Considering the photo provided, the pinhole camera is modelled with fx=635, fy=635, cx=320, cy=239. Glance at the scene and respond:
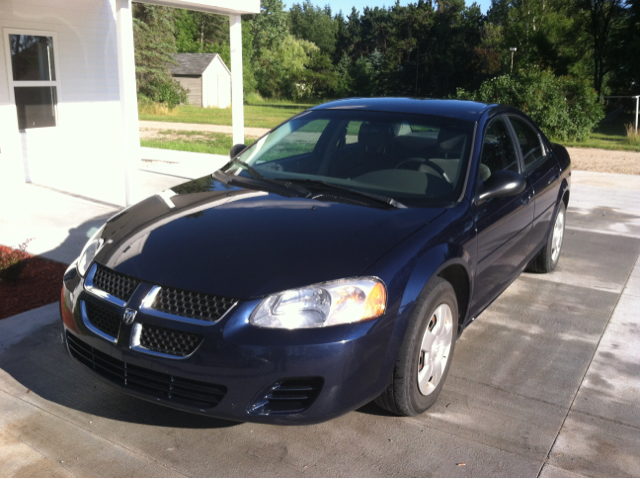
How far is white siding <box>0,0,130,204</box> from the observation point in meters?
9.45

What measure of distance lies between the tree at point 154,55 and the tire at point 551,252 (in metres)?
38.0

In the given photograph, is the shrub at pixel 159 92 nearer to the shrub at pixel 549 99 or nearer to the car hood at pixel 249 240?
the shrub at pixel 549 99

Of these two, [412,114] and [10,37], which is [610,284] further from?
[10,37]

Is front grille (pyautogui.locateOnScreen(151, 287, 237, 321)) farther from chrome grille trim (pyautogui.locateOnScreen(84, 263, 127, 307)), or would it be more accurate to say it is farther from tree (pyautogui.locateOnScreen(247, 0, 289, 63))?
tree (pyautogui.locateOnScreen(247, 0, 289, 63))

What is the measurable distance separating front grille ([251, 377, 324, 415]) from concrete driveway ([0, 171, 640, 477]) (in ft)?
1.12

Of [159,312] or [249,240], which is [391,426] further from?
[159,312]

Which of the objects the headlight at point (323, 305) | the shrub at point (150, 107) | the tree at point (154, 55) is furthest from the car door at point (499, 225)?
the tree at point (154, 55)

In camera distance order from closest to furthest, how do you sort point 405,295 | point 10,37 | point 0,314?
point 405,295 < point 0,314 < point 10,37

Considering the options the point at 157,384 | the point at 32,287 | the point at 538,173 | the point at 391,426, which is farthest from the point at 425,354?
the point at 32,287

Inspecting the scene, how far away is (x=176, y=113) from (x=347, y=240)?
3802cm

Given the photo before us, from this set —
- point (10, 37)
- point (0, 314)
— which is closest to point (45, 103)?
point (10, 37)

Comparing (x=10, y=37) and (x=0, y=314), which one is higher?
(x=10, y=37)

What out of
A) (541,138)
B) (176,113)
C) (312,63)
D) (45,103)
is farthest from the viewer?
(312,63)

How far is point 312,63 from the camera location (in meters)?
63.5
